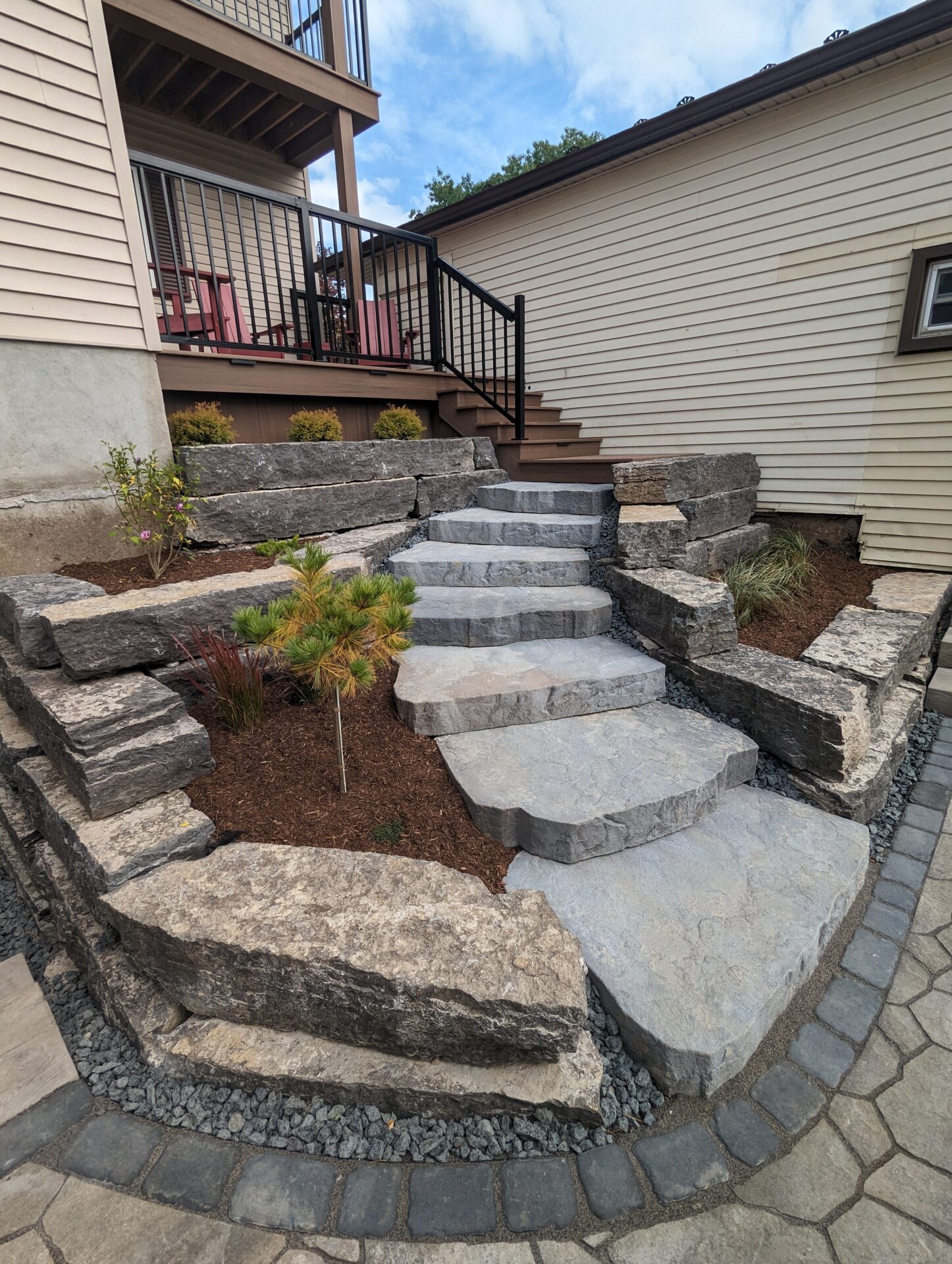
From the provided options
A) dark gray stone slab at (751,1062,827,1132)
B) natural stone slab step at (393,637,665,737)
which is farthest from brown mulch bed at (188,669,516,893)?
dark gray stone slab at (751,1062,827,1132)

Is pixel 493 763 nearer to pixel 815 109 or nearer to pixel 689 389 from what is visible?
pixel 689 389

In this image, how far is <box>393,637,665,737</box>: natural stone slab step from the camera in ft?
7.94

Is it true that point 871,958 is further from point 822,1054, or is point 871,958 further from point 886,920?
point 822,1054

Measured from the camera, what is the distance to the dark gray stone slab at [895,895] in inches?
79.4

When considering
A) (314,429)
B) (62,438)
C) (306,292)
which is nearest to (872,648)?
(314,429)

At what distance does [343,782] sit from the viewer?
2.05 meters

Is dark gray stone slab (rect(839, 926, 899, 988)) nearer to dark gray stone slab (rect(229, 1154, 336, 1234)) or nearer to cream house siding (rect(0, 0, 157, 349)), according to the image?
dark gray stone slab (rect(229, 1154, 336, 1234))

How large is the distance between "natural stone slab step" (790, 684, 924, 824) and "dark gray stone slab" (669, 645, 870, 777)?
0.15 feet

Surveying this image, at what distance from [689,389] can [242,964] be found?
17.3ft

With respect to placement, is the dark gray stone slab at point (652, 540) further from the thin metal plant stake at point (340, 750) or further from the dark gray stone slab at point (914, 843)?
the thin metal plant stake at point (340, 750)

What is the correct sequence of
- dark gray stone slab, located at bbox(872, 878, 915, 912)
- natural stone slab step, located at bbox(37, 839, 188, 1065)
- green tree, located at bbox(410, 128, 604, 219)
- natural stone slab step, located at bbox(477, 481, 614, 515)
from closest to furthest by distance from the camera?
natural stone slab step, located at bbox(37, 839, 188, 1065), dark gray stone slab, located at bbox(872, 878, 915, 912), natural stone slab step, located at bbox(477, 481, 614, 515), green tree, located at bbox(410, 128, 604, 219)

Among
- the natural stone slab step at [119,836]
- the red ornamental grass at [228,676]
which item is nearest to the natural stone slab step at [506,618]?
the red ornamental grass at [228,676]

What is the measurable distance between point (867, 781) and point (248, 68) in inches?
274

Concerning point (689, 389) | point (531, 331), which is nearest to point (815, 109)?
point (689, 389)
